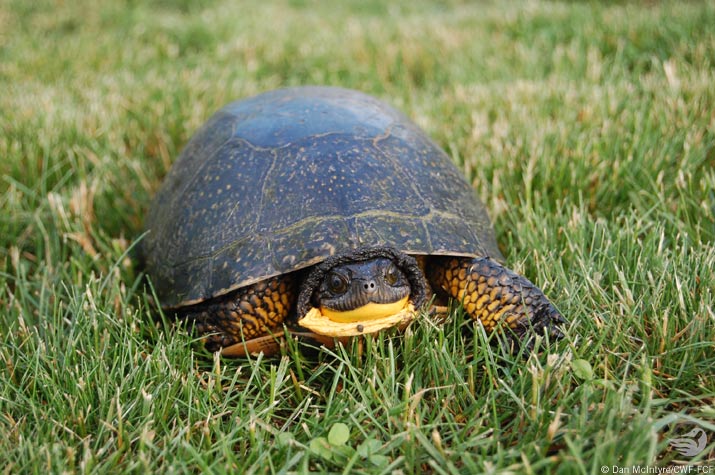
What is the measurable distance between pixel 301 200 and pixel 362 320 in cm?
51

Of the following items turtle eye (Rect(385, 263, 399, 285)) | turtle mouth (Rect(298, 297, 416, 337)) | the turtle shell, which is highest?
the turtle shell

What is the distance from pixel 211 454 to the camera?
167 centimetres

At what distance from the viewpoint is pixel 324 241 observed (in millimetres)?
1990

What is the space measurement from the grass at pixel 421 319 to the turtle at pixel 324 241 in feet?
0.42

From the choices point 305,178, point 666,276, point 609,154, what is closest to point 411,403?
point 305,178

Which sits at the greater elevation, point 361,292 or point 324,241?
point 324,241

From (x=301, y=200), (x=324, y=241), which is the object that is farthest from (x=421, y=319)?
(x=301, y=200)

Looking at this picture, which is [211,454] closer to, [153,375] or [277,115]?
[153,375]

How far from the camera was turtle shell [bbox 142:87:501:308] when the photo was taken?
80.4 inches
